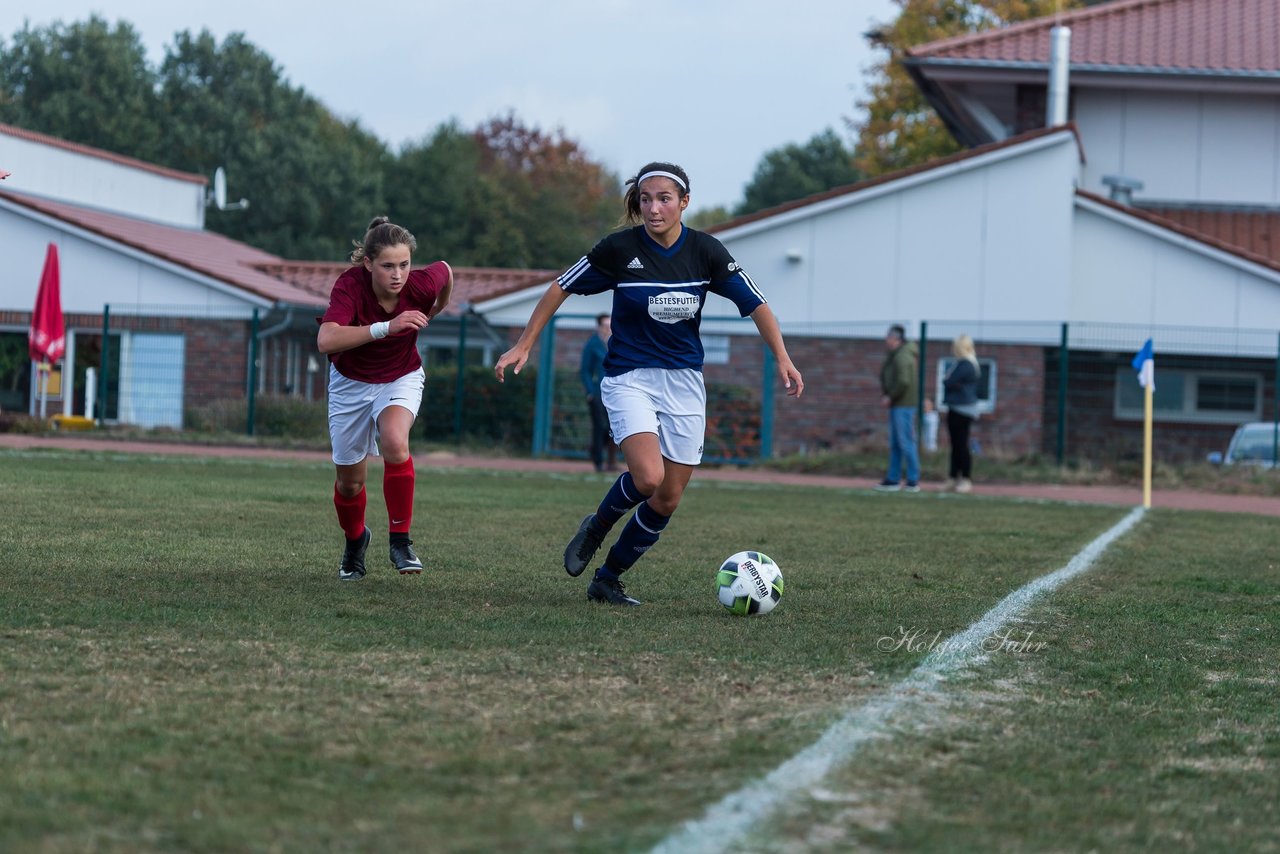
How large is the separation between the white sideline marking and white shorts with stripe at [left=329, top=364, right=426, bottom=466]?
289 cm

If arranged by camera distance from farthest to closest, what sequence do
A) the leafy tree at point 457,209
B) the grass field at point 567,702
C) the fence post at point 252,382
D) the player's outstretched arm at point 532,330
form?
the leafy tree at point 457,209
the fence post at point 252,382
the player's outstretched arm at point 532,330
the grass field at point 567,702

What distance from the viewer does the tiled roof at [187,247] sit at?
30.9 meters

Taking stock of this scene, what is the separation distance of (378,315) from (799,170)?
202 feet

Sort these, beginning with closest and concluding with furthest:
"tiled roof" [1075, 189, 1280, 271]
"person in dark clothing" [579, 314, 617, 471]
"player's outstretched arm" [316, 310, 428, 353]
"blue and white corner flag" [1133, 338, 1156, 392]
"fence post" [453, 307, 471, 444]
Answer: "player's outstretched arm" [316, 310, 428, 353], "blue and white corner flag" [1133, 338, 1156, 392], "person in dark clothing" [579, 314, 617, 471], "fence post" [453, 307, 471, 444], "tiled roof" [1075, 189, 1280, 271]

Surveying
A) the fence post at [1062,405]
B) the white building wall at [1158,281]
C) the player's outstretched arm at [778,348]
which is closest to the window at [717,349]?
the fence post at [1062,405]

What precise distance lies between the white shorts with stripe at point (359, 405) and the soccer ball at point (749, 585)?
1.78 metres

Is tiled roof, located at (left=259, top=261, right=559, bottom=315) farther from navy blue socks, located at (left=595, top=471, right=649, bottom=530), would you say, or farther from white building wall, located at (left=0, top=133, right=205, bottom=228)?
navy blue socks, located at (left=595, top=471, right=649, bottom=530)

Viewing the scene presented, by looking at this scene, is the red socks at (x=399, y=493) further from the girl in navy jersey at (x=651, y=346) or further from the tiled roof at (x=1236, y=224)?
the tiled roof at (x=1236, y=224)

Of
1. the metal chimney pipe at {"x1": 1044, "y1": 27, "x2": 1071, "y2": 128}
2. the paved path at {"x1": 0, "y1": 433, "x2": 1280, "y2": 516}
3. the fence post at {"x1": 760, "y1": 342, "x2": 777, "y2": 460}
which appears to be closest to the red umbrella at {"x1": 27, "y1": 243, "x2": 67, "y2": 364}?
the paved path at {"x1": 0, "y1": 433, "x2": 1280, "y2": 516}

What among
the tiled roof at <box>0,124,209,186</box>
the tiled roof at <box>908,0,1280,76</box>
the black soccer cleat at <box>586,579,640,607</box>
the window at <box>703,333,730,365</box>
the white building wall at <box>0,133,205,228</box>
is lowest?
the black soccer cleat at <box>586,579,640,607</box>

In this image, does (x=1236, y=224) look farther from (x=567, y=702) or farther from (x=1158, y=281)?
(x=567, y=702)

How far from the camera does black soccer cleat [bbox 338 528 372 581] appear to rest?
25.3 feet

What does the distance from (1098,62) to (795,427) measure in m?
9.22

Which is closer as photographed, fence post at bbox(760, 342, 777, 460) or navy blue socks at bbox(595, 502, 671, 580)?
navy blue socks at bbox(595, 502, 671, 580)
